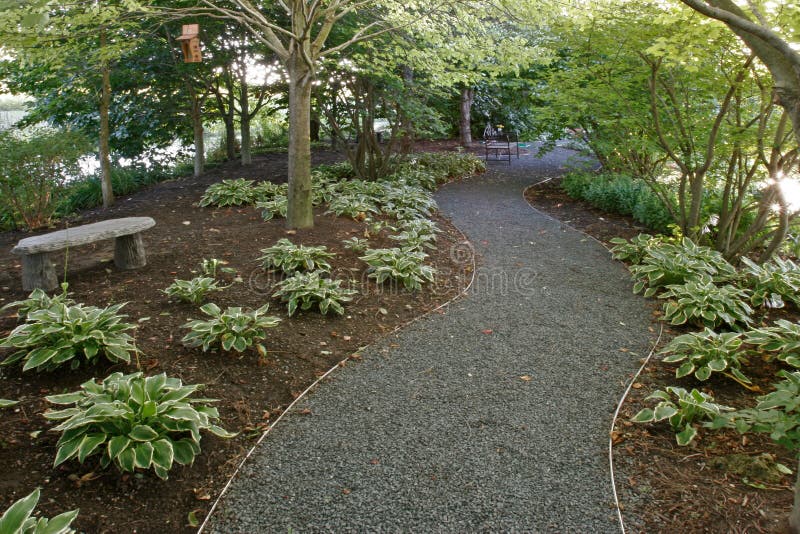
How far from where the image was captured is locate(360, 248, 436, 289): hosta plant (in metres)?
4.91

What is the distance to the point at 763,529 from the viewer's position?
2.15 m

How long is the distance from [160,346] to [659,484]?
3.12 meters

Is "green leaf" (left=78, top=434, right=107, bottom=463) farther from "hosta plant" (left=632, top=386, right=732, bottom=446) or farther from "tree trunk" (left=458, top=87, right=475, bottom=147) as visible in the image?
"tree trunk" (left=458, top=87, right=475, bottom=147)

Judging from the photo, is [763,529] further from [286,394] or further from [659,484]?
[286,394]

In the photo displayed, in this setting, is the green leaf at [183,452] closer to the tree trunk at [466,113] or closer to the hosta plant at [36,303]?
the hosta plant at [36,303]

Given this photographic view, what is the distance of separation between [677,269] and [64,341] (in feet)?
16.8

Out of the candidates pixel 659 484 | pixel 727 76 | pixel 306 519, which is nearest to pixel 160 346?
pixel 306 519

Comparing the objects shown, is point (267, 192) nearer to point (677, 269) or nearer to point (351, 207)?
point (351, 207)

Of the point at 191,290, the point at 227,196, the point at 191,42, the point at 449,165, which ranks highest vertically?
the point at 191,42

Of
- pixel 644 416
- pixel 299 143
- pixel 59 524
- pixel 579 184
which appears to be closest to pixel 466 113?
pixel 579 184

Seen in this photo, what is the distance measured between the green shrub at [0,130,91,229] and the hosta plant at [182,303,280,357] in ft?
15.6

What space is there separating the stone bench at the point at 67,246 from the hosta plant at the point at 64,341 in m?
1.23

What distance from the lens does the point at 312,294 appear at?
13.9ft

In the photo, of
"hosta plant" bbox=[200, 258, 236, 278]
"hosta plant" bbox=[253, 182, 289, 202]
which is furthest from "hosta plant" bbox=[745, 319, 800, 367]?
"hosta plant" bbox=[253, 182, 289, 202]
